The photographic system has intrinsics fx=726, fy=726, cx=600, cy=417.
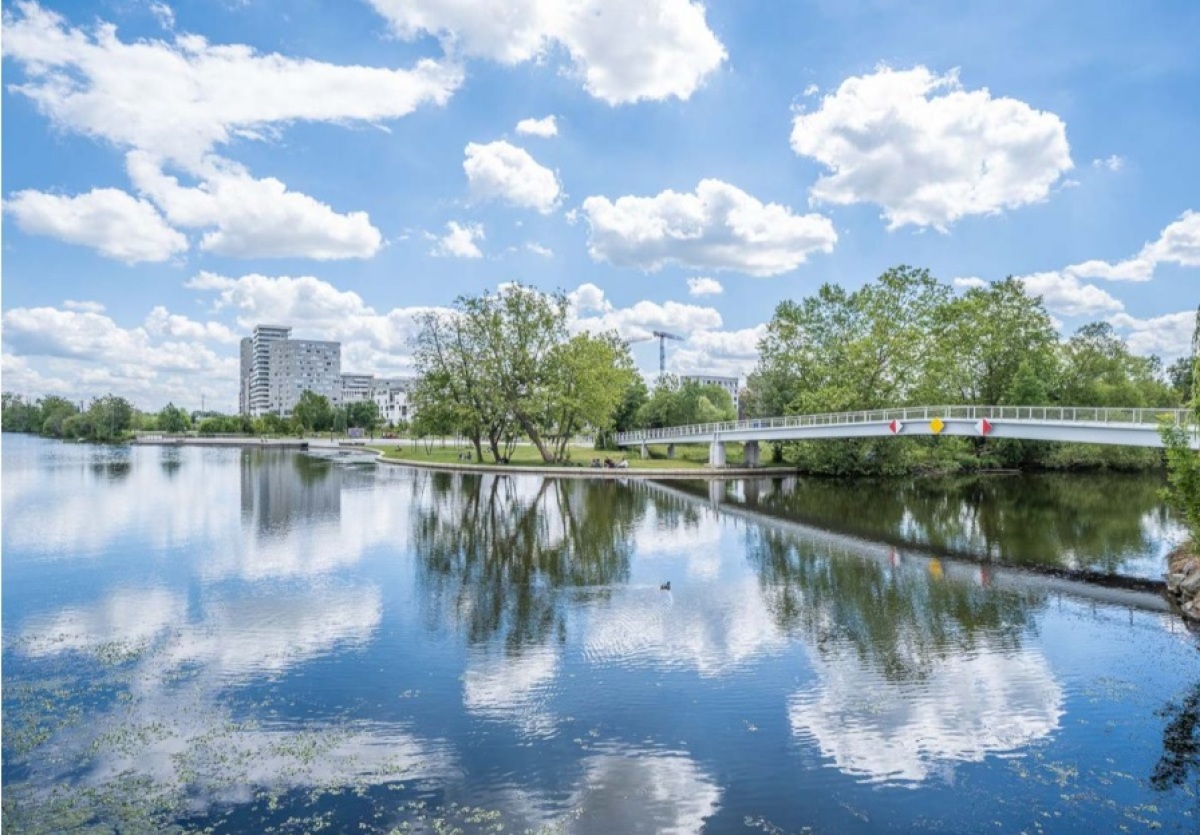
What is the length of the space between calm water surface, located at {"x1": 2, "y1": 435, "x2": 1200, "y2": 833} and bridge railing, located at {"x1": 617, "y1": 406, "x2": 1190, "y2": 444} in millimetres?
5421

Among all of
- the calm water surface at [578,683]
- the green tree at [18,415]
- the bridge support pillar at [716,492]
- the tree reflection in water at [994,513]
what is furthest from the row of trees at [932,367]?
the green tree at [18,415]

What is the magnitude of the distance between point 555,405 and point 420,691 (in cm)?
4924

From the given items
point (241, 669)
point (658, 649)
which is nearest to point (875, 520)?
point (658, 649)

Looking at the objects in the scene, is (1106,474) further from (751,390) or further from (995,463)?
(751,390)

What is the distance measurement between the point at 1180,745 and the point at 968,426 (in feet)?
98.7

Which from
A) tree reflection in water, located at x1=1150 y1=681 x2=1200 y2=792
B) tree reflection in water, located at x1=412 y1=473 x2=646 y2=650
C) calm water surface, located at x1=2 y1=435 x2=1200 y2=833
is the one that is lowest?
tree reflection in water, located at x1=1150 y1=681 x2=1200 y2=792

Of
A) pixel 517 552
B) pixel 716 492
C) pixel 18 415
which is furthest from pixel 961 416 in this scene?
pixel 18 415

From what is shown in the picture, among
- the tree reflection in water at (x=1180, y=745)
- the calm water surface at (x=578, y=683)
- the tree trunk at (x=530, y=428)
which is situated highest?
the tree trunk at (x=530, y=428)

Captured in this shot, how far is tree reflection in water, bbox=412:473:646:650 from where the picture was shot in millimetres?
17312

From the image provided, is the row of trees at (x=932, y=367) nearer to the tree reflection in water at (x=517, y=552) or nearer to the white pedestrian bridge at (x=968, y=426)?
the white pedestrian bridge at (x=968, y=426)

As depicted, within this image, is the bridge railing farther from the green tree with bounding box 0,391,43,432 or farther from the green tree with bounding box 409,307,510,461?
the green tree with bounding box 0,391,43,432

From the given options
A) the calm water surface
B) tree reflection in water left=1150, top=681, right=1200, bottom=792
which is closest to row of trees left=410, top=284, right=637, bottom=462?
the calm water surface

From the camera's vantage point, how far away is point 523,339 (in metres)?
61.4

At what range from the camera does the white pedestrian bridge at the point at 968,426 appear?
29.3m
